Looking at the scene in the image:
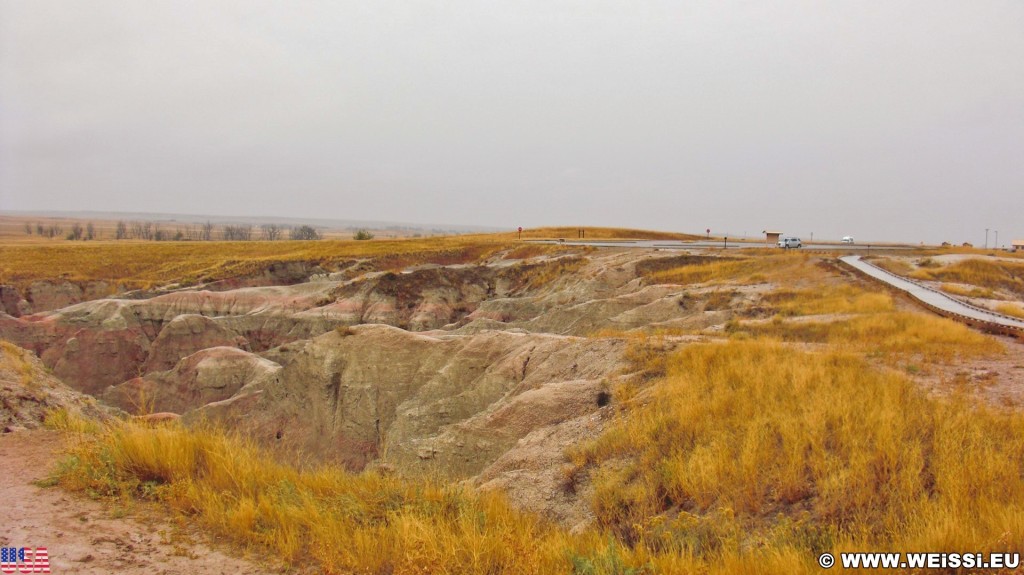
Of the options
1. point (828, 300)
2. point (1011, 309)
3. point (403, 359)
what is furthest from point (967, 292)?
point (403, 359)

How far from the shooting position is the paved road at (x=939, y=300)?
15.4m

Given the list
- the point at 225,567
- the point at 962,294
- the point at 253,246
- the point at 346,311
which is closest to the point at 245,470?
the point at 225,567

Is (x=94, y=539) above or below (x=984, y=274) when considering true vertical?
below

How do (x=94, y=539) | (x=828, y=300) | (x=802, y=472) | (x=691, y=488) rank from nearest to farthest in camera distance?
(x=94, y=539), (x=802, y=472), (x=691, y=488), (x=828, y=300)

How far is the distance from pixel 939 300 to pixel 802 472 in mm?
17284

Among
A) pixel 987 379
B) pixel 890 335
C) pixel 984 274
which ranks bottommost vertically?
pixel 987 379

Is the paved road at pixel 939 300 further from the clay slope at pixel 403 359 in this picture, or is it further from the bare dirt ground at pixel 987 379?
the clay slope at pixel 403 359

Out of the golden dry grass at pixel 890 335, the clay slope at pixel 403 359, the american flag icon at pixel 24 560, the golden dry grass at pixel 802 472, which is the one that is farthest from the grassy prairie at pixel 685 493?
the golden dry grass at pixel 890 335

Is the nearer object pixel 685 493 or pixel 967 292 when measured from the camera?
pixel 685 493

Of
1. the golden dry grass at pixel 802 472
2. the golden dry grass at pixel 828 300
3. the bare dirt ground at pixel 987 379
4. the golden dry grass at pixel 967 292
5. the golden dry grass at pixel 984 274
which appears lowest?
the golden dry grass at pixel 802 472

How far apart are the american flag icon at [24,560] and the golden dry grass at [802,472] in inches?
222

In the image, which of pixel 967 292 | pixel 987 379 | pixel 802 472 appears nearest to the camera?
pixel 802 472

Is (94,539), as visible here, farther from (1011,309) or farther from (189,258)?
(189,258)

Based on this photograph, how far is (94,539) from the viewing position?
215 inches
